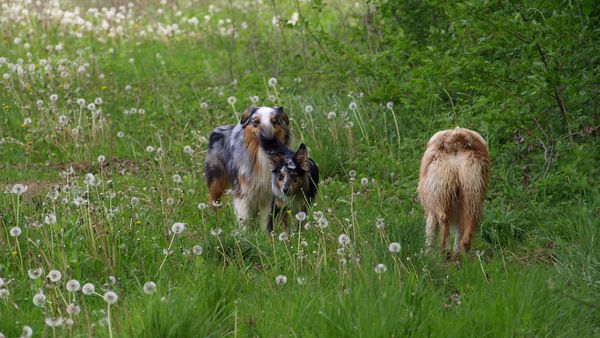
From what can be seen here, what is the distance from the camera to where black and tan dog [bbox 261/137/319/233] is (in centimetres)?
782

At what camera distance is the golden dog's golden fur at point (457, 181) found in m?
7.02

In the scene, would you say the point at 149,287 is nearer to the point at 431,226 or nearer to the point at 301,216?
the point at 301,216

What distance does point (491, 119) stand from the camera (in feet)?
25.2

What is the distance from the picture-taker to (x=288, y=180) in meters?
7.79

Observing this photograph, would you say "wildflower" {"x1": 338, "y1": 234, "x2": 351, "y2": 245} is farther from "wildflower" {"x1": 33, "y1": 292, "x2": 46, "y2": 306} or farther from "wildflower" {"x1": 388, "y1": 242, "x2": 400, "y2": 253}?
"wildflower" {"x1": 33, "y1": 292, "x2": 46, "y2": 306}

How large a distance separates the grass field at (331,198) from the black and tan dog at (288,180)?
8.1 inches

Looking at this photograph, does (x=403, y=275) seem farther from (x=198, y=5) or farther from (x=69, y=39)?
(x=198, y=5)

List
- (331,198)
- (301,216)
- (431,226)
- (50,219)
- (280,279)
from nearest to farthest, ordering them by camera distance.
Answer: (280,279)
(50,219)
(301,216)
(431,226)
(331,198)

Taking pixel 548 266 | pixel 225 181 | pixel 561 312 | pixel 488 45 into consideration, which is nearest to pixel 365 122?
pixel 225 181

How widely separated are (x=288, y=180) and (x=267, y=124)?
629mm

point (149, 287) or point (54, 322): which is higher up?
point (54, 322)

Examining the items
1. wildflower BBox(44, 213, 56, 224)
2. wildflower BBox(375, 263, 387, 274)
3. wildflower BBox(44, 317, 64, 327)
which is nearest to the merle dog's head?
wildflower BBox(44, 213, 56, 224)

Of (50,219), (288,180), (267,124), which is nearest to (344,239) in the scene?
(50,219)

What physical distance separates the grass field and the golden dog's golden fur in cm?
29
